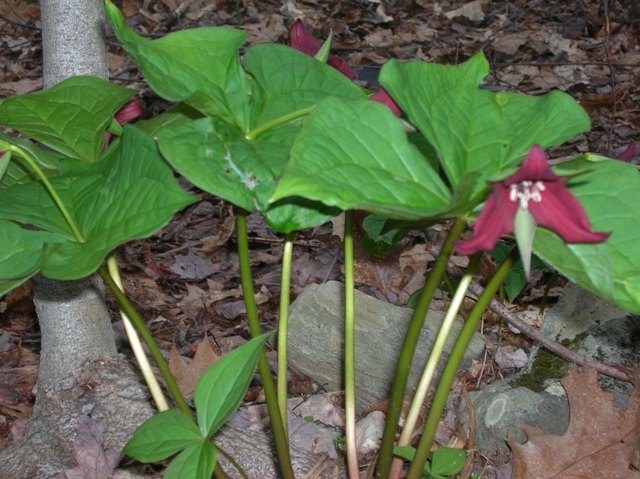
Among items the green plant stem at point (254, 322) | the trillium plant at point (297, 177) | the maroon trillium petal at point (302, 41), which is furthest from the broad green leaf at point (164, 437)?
the maroon trillium petal at point (302, 41)

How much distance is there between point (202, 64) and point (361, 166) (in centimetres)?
39

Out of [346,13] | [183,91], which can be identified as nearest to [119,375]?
[183,91]

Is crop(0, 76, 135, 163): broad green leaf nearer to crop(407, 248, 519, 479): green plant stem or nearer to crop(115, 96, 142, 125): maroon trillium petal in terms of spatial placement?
crop(115, 96, 142, 125): maroon trillium petal

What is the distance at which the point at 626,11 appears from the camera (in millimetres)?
5059

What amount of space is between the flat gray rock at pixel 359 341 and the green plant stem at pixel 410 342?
713mm

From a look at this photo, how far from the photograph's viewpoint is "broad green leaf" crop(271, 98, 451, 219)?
84 cm

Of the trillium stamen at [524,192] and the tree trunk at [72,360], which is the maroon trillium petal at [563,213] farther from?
the tree trunk at [72,360]

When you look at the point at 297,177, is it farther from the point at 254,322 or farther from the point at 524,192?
the point at 254,322

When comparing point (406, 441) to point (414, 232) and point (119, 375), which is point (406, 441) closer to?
point (119, 375)

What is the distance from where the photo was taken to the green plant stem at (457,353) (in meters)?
1.04

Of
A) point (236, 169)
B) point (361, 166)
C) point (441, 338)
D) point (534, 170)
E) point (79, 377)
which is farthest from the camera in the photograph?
point (79, 377)

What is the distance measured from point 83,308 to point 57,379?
19cm

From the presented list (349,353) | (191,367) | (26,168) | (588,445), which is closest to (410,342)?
(349,353)

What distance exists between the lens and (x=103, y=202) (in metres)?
1.09
